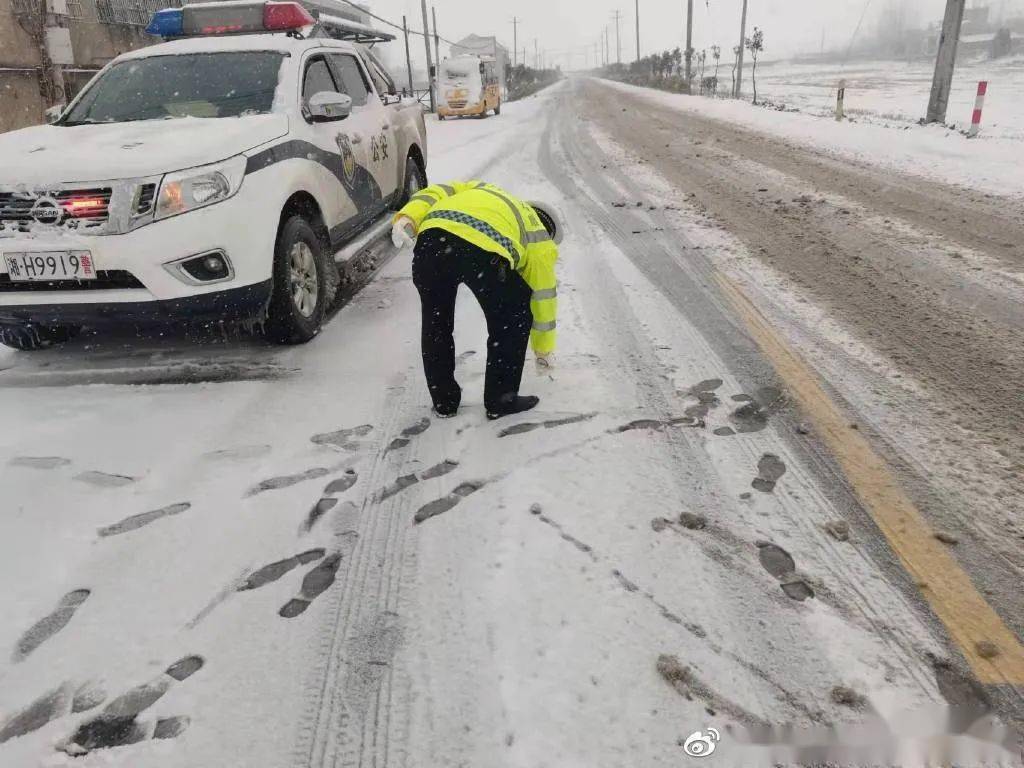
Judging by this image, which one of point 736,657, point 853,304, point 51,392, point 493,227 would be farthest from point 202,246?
point 853,304

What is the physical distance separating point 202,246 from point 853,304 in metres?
3.93

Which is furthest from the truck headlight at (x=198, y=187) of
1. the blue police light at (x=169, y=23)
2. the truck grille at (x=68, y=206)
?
the blue police light at (x=169, y=23)

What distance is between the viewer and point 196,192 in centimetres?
359

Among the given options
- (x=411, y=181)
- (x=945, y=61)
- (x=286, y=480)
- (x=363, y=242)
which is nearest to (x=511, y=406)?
(x=286, y=480)

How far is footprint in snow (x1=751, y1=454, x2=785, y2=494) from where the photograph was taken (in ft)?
8.77

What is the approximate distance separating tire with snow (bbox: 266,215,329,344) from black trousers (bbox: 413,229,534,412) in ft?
4.29

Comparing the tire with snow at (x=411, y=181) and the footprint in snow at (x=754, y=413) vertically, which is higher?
the tire with snow at (x=411, y=181)

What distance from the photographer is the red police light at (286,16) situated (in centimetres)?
573

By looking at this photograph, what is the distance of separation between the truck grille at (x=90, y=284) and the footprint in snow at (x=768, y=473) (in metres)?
3.06

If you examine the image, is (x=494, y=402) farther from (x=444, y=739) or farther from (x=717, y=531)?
(x=444, y=739)

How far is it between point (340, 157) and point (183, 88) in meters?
1.11

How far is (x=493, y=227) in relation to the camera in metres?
2.91

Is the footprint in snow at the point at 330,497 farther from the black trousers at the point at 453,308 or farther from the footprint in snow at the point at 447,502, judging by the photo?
the black trousers at the point at 453,308

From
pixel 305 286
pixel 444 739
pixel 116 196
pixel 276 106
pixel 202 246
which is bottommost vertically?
pixel 444 739
